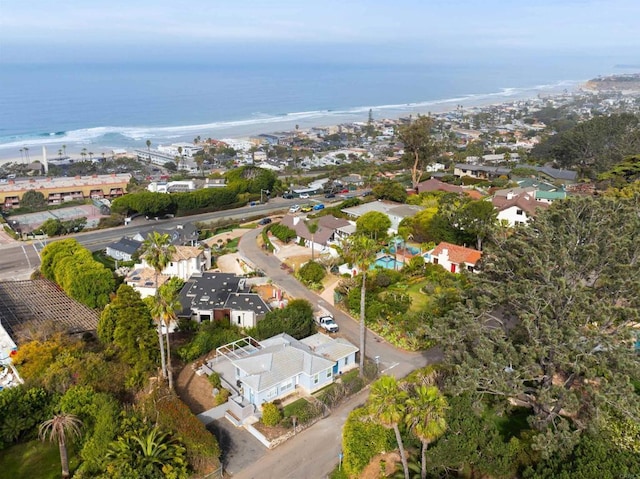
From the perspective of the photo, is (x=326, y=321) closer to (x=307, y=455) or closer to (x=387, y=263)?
(x=387, y=263)

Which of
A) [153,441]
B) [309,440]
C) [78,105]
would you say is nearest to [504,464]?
[309,440]

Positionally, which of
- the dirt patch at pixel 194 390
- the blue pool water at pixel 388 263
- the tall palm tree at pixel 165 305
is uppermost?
the tall palm tree at pixel 165 305

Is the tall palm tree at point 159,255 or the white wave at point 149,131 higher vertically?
the tall palm tree at point 159,255

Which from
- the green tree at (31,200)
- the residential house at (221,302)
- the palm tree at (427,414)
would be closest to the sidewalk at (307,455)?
the palm tree at (427,414)

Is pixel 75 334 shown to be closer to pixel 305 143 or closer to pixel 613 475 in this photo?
Answer: pixel 613 475

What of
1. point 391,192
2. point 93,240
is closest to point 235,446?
point 93,240

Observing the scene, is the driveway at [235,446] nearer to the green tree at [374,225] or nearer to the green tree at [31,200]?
the green tree at [374,225]
